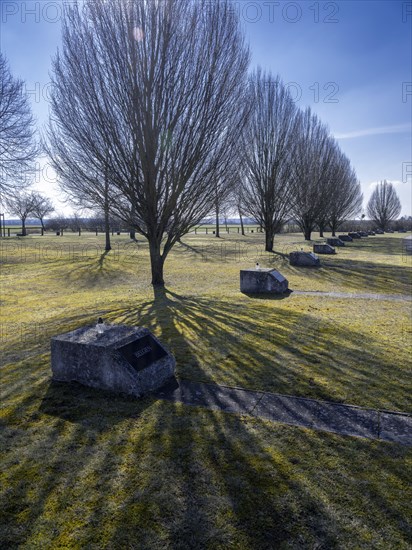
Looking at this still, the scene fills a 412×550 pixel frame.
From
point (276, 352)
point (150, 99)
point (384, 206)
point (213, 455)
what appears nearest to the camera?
point (213, 455)

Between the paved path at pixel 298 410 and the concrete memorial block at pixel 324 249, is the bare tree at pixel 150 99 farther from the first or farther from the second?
the concrete memorial block at pixel 324 249

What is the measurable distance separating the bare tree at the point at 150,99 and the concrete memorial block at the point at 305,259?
8806mm

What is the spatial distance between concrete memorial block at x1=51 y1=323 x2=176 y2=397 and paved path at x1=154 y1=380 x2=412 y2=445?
30cm

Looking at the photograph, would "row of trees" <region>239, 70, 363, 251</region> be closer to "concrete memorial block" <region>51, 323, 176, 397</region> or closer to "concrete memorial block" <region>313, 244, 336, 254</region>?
"concrete memorial block" <region>313, 244, 336, 254</region>

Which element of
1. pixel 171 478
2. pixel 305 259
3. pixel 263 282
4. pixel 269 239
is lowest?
pixel 171 478

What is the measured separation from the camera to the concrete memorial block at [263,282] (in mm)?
12219

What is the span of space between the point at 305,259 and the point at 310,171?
50.7 feet

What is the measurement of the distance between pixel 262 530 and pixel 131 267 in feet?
57.4

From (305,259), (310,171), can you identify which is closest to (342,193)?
(310,171)

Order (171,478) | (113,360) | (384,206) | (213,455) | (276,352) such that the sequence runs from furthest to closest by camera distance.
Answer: (384,206)
(276,352)
(113,360)
(213,455)
(171,478)

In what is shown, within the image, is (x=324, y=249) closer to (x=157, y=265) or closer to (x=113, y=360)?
(x=157, y=265)

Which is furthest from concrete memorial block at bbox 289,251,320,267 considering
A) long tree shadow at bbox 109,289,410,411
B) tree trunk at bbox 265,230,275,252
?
long tree shadow at bbox 109,289,410,411

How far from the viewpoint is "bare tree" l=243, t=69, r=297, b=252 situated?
81.6 feet

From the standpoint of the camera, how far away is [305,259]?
19250 millimetres
